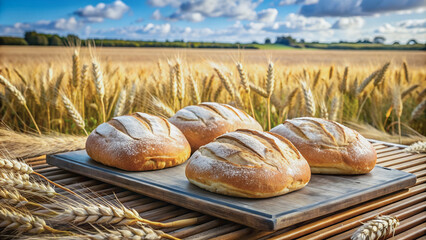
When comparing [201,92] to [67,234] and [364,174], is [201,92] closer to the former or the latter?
[364,174]

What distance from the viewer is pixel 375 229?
1.59 metres

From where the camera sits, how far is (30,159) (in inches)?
110

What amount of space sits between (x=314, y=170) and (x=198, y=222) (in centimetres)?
77

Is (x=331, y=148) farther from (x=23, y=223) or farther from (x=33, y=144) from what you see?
(x=33, y=144)

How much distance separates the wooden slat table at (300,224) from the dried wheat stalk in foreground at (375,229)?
76 mm

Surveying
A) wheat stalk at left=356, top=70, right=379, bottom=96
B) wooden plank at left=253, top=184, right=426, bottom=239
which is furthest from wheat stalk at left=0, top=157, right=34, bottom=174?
wheat stalk at left=356, top=70, right=379, bottom=96

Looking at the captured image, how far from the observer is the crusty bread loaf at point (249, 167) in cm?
175

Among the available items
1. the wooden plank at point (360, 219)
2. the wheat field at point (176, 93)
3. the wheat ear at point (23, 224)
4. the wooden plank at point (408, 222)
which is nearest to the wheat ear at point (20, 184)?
the wheat ear at point (23, 224)

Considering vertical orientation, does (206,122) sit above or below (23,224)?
above

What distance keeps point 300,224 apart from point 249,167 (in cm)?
31

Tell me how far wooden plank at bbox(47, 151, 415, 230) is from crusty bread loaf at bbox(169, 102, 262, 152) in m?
0.38

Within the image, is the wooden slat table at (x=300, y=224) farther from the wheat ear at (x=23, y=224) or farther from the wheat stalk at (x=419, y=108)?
the wheat stalk at (x=419, y=108)

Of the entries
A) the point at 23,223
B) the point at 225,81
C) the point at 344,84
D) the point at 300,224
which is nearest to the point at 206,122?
the point at 225,81

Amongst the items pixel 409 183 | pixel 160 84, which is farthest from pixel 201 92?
pixel 409 183
